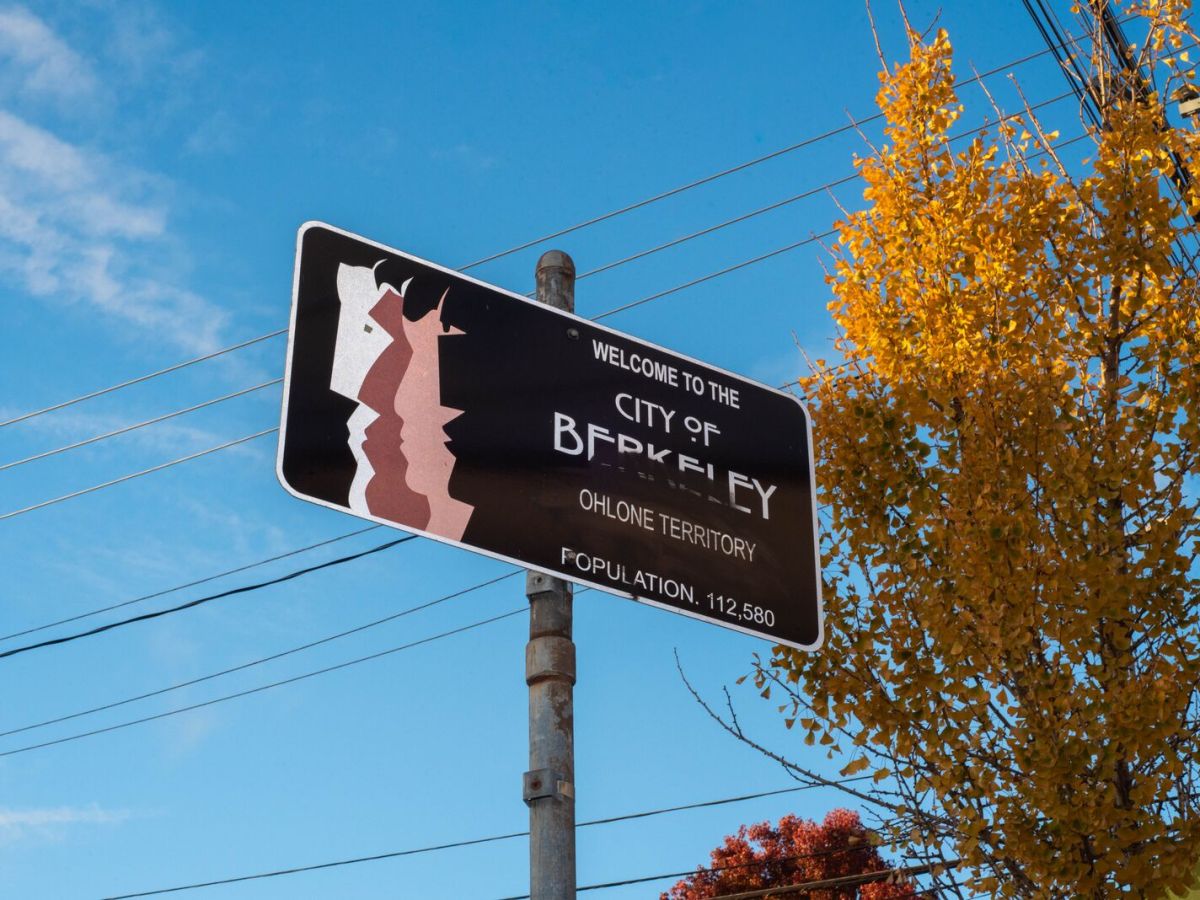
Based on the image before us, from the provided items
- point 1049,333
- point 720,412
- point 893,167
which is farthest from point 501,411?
point 893,167

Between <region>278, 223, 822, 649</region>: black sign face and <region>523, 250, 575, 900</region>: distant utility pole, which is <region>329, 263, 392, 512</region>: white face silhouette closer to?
<region>278, 223, 822, 649</region>: black sign face

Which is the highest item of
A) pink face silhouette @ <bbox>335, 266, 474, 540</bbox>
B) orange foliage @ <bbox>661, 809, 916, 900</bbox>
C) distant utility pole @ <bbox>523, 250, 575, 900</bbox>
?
orange foliage @ <bbox>661, 809, 916, 900</bbox>

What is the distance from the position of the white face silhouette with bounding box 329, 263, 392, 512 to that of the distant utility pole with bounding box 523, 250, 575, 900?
50cm

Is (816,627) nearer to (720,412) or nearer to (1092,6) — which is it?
(720,412)

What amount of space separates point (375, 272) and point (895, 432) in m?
4.73

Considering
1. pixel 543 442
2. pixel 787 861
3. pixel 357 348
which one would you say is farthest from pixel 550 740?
pixel 787 861

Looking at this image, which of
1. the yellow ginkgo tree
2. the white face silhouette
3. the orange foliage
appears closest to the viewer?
the white face silhouette

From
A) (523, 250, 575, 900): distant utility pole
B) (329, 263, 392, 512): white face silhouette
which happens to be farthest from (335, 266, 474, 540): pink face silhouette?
(523, 250, 575, 900): distant utility pole

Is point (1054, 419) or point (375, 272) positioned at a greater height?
point (1054, 419)

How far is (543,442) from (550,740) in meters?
0.76

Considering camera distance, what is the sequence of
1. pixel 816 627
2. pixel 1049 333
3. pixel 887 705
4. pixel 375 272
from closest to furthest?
1. pixel 375 272
2. pixel 816 627
3. pixel 887 705
4. pixel 1049 333

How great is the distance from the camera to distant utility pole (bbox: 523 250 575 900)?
3.15 metres

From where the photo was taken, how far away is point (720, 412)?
384 cm

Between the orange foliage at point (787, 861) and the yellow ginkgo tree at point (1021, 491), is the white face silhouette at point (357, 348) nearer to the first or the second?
the yellow ginkgo tree at point (1021, 491)
